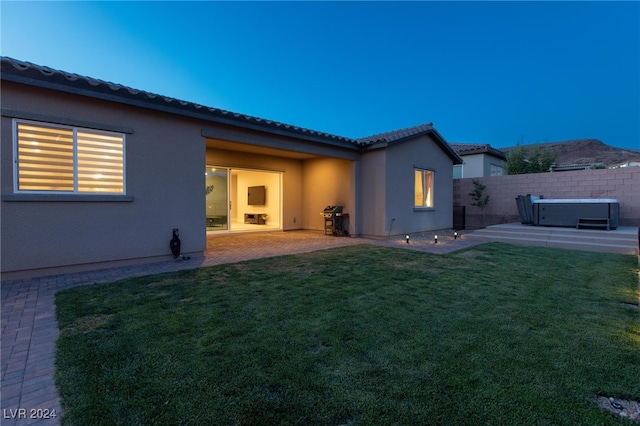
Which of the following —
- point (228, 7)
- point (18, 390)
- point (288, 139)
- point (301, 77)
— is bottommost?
point (18, 390)

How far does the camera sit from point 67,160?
5.57m

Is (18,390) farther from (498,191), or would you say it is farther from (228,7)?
(228,7)

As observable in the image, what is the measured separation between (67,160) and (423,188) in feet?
37.4

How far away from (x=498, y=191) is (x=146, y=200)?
13.4 m

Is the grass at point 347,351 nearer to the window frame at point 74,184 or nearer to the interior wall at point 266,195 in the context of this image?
the window frame at point 74,184

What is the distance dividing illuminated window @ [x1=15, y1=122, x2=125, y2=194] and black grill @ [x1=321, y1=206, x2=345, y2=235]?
268 inches

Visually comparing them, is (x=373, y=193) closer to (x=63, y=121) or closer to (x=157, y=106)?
(x=157, y=106)

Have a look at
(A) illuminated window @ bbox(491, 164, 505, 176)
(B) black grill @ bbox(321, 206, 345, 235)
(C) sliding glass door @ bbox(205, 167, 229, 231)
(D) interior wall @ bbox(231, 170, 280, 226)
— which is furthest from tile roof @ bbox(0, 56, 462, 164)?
(A) illuminated window @ bbox(491, 164, 505, 176)

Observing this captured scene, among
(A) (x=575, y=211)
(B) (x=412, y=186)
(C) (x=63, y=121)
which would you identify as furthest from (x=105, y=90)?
(A) (x=575, y=211)

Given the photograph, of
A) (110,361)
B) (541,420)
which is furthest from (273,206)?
(541,420)

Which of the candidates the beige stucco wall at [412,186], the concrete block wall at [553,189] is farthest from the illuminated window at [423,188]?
the concrete block wall at [553,189]

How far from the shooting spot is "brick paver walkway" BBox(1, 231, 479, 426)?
202 cm

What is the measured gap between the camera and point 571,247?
854 cm

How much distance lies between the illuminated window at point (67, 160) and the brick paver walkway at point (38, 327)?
1.63 meters
